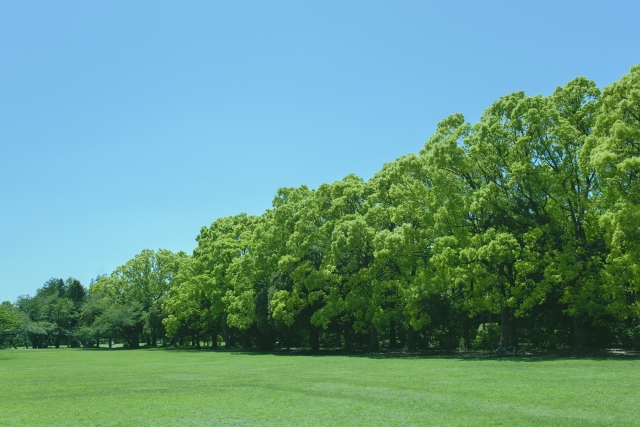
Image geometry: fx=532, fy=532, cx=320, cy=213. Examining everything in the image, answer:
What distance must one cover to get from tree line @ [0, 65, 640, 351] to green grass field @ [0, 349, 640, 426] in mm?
7638

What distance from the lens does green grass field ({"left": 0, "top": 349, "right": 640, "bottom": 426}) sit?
39.5ft

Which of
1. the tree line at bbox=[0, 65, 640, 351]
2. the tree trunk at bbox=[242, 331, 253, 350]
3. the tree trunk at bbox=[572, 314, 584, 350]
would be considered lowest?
the tree trunk at bbox=[242, 331, 253, 350]

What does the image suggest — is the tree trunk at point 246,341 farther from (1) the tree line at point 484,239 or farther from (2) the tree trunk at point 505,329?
(2) the tree trunk at point 505,329

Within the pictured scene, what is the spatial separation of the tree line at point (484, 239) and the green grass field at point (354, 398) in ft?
25.1

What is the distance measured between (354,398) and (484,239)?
57.4 ft

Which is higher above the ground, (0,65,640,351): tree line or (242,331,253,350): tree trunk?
(0,65,640,351): tree line

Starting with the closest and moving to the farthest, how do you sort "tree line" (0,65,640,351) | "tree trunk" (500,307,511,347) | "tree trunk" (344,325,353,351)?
1. "tree line" (0,65,640,351)
2. "tree trunk" (500,307,511,347)
3. "tree trunk" (344,325,353,351)

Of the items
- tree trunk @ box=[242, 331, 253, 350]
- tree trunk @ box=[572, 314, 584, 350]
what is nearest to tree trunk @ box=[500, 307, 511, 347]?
tree trunk @ box=[572, 314, 584, 350]

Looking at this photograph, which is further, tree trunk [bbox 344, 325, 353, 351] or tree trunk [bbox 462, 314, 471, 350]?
tree trunk [bbox 344, 325, 353, 351]

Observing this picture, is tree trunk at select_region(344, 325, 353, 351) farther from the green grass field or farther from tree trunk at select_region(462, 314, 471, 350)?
the green grass field

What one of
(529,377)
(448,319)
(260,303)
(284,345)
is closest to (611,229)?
(529,377)

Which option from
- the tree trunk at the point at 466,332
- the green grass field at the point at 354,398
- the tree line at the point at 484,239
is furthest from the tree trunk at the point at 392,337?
the green grass field at the point at 354,398

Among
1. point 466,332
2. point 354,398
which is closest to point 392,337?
point 466,332

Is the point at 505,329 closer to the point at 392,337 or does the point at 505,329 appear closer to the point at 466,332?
the point at 466,332
